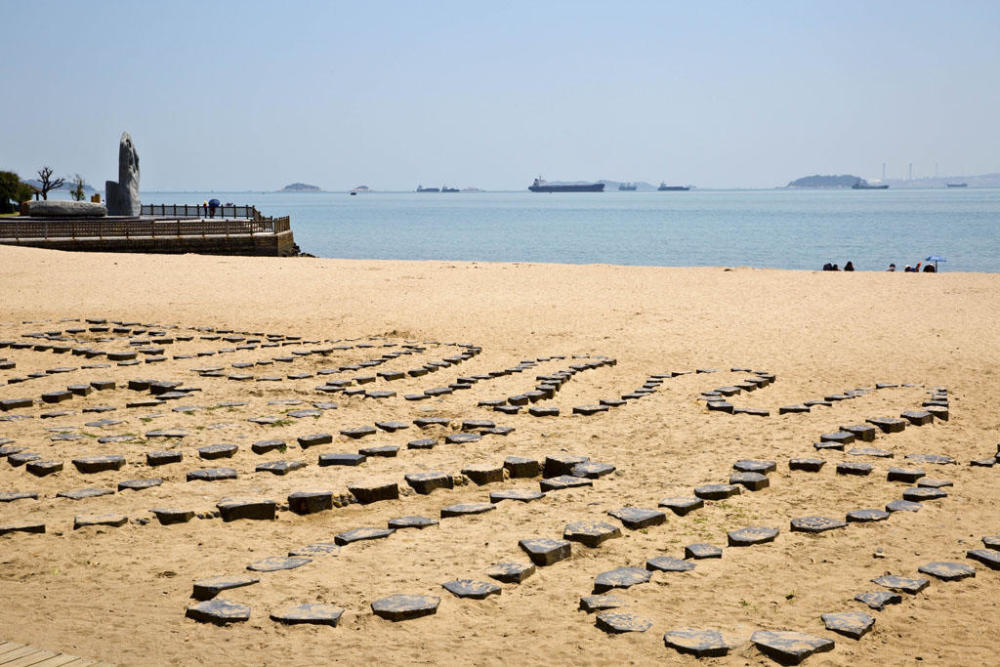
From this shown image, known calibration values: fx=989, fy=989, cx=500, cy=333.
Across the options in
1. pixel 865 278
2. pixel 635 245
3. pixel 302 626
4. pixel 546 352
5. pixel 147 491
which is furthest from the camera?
pixel 635 245

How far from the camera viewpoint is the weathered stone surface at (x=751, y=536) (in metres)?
6.14

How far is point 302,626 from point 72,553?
1.92 m

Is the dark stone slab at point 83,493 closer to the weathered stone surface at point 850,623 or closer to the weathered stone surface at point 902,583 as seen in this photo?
the weathered stone surface at point 850,623

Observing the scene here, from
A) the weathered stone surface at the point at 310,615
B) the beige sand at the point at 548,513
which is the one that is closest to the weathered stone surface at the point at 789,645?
the beige sand at the point at 548,513

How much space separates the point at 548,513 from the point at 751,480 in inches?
65.9

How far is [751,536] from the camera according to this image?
6.21 meters

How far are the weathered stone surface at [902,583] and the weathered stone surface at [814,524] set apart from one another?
0.90 m

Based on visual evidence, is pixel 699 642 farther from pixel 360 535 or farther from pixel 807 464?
pixel 807 464

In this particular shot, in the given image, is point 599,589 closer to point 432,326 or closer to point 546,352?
point 546,352

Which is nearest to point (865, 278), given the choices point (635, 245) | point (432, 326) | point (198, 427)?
point (432, 326)

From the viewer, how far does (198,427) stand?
9.23 m

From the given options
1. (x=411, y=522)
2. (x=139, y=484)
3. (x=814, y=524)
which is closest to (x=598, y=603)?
(x=411, y=522)

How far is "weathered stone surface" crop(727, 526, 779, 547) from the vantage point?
6.14 m

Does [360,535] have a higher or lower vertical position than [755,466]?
lower
